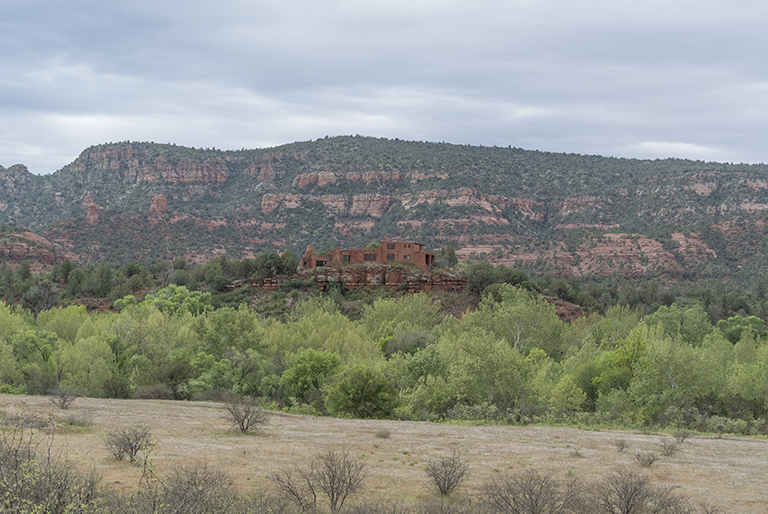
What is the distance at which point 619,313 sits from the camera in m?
70.9

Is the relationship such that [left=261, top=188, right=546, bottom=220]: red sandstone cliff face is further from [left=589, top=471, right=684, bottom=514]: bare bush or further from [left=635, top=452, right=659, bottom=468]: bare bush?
[left=589, top=471, right=684, bottom=514]: bare bush

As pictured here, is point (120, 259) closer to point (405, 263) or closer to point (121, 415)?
point (405, 263)

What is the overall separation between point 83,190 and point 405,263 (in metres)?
139

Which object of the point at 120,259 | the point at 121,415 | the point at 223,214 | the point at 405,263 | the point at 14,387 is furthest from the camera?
the point at 223,214

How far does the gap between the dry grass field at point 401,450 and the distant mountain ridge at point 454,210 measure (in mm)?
103328

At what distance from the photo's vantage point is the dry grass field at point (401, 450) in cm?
1788

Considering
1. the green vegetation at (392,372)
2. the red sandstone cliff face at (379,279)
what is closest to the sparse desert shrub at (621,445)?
the green vegetation at (392,372)

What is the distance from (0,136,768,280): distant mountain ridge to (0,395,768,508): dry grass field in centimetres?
10333

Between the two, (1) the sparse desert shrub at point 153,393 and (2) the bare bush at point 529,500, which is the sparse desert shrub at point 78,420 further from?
(2) the bare bush at point 529,500

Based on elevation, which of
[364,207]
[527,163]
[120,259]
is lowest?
[120,259]

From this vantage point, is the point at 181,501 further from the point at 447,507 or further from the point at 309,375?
the point at 309,375

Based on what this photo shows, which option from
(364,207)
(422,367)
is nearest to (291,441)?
(422,367)

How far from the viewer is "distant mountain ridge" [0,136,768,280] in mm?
133000

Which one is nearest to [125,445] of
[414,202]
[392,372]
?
[392,372]
